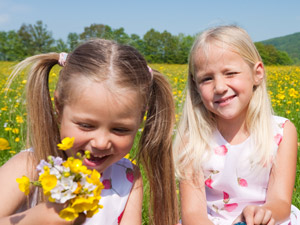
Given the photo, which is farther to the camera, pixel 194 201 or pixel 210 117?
pixel 210 117

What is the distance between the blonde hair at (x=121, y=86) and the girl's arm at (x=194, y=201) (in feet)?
0.19

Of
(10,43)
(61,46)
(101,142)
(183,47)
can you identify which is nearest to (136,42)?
(61,46)

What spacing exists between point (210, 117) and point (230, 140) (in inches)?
5.6

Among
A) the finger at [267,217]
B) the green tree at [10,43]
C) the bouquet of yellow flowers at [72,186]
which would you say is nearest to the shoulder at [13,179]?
the bouquet of yellow flowers at [72,186]

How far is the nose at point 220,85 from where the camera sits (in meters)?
1.57

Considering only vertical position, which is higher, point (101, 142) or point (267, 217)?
point (101, 142)

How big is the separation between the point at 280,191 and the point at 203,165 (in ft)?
1.14

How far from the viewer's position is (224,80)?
1597 millimetres

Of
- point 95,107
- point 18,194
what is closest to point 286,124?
point 95,107

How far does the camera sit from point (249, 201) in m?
1.70

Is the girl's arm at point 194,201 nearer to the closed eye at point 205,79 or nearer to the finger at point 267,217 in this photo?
the finger at point 267,217

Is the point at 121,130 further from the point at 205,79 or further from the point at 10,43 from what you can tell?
the point at 10,43

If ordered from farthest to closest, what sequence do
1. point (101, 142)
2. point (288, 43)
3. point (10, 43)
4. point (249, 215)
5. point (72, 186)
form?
point (288, 43) → point (10, 43) → point (249, 215) → point (101, 142) → point (72, 186)

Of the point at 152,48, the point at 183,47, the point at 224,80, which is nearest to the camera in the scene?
the point at 224,80
